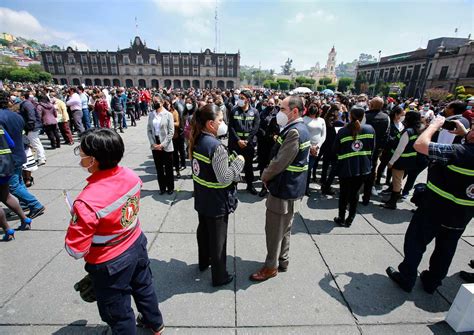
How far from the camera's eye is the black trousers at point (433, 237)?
8.07 ft

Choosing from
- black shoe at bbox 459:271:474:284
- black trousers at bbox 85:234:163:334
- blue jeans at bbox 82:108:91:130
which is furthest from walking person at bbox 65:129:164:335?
blue jeans at bbox 82:108:91:130

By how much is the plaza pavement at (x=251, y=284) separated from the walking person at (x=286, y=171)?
626mm

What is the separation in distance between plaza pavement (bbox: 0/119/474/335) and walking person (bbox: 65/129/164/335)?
829 millimetres

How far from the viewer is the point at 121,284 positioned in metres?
1.75

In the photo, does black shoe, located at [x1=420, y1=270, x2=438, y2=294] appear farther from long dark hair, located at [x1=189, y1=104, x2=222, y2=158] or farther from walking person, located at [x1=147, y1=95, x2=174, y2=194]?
walking person, located at [x1=147, y1=95, x2=174, y2=194]

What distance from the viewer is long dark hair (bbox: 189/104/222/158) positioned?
236cm

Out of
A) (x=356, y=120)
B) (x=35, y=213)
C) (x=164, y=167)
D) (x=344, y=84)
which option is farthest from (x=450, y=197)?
(x=344, y=84)

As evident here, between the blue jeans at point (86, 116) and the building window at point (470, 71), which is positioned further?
the building window at point (470, 71)

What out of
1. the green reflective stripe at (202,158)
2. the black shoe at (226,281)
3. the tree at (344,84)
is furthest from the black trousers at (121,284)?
the tree at (344,84)

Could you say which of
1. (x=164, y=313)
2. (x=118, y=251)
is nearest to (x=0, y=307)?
(x=164, y=313)

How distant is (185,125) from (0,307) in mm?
4681

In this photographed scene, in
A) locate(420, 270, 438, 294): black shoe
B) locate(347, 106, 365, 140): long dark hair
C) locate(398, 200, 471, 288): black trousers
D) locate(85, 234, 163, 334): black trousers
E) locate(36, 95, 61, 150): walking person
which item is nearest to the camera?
locate(85, 234, 163, 334): black trousers

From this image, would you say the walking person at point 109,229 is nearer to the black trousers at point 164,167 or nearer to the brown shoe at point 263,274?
the brown shoe at point 263,274

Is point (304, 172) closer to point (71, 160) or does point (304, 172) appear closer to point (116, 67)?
point (71, 160)
